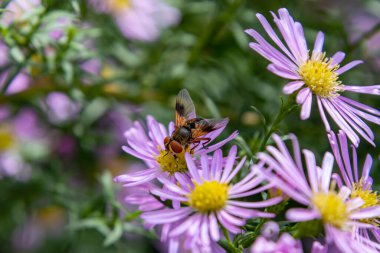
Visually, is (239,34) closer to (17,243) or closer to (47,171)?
(47,171)

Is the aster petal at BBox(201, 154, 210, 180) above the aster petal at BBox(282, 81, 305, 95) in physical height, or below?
below

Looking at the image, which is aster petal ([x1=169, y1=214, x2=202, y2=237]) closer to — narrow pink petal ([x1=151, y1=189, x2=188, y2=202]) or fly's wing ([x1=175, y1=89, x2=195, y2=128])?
narrow pink petal ([x1=151, y1=189, x2=188, y2=202])

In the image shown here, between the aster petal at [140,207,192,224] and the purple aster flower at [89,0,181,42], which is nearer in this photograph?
the aster petal at [140,207,192,224]

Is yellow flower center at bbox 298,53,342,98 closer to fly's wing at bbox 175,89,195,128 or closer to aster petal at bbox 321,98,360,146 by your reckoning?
aster petal at bbox 321,98,360,146

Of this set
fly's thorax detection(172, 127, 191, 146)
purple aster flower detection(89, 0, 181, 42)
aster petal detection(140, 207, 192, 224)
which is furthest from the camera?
purple aster flower detection(89, 0, 181, 42)

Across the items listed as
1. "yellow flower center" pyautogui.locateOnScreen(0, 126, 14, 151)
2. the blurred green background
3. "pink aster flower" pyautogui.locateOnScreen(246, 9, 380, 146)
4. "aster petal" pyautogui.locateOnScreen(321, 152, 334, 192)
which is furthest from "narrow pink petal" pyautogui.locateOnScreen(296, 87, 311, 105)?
"yellow flower center" pyautogui.locateOnScreen(0, 126, 14, 151)

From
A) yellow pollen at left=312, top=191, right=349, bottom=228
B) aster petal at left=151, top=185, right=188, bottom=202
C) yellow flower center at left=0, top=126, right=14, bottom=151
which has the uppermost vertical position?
yellow pollen at left=312, top=191, right=349, bottom=228

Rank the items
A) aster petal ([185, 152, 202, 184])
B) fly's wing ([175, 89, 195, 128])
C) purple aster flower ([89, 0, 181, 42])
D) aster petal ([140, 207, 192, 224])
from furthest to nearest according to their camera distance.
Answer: purple aster flower ([89, 0, 181, 42]) < fly's wing ([175, 89, 195, 128]) < aster petal ([185, 152, 202, 184]) < aster petal ([140, 207, 192, 224])

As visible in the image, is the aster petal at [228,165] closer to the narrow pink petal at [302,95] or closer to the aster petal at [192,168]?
the aster petal at [192,168]

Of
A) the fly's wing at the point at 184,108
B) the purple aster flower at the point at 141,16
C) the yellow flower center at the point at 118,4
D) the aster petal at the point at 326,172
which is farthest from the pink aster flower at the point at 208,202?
the yellow flower center at the point at 118,4
